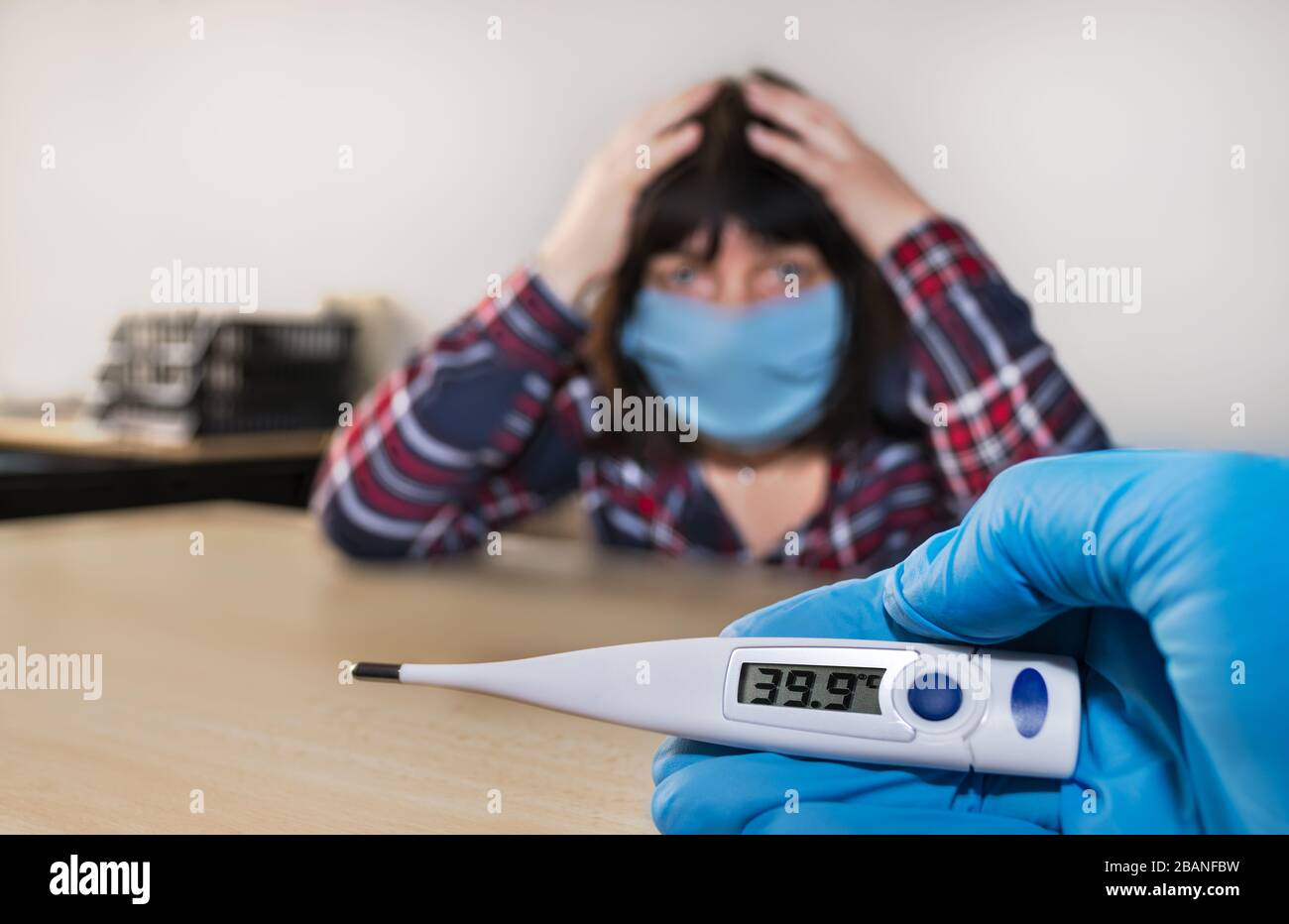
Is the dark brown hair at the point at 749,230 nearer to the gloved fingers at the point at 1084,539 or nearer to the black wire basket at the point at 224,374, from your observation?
the black wire basket at the point at 224,374

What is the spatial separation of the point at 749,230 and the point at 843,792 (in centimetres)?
109

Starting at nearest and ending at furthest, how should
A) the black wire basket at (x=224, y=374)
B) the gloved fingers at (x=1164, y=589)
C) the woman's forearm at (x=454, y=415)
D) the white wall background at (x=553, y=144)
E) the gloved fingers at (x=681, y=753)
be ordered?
1. the gloved fingers at (x=1164, y=589)
2. the gloved fingers at (x=681, y=753)
3. the woman's forearm at (x=454, y=415)
4. the white wall background at (x=553, y=144)
5. the black wire basket at (x=224, y=374)

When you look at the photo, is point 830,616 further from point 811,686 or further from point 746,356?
point 746,356

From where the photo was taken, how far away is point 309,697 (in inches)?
19.5

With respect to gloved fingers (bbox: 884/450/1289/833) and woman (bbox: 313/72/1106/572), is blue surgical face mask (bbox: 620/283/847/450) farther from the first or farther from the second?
gloved fingers (bbox: 884/450/1289/833)

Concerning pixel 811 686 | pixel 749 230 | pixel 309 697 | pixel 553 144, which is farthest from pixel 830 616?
pixel 553 144

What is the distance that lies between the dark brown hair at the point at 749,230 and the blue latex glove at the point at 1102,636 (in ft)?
3.35

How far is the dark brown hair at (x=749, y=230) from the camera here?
1.33 meters

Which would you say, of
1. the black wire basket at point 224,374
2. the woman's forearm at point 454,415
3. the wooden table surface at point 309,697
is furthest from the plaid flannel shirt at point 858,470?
the black wire basket at point 224,374

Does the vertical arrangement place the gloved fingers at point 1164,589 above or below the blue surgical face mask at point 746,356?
below

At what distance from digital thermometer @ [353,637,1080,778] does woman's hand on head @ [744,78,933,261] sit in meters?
1.04
